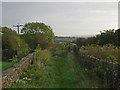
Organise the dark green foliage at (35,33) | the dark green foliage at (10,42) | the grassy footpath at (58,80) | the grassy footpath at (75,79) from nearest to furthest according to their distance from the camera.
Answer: the grassy footpath at (75,79), the grassy footpath at (58,80), the dark green foliage at (10,42), the dark green foliage at (35,33)

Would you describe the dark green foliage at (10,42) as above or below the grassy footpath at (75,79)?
above

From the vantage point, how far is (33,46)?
77.3 feet

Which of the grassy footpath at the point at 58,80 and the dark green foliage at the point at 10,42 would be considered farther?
the dark green foliage at the point at 10,42

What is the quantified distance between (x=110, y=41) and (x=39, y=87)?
14.9 meters

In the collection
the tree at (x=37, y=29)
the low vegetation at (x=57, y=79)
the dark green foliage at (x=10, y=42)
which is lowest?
the low vegetation at (x=57, y=79)

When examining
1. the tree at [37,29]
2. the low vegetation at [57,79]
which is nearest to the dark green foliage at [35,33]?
the tree at [37,29]

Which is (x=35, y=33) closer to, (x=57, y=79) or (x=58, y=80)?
(x=57, y=79)

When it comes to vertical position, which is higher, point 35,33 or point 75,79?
point 35,33

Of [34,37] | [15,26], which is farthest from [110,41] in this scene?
A: [15,26]

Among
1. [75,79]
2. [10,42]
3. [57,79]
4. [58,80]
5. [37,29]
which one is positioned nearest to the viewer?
[75,79]

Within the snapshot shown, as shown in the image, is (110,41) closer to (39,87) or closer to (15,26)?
(39,87)

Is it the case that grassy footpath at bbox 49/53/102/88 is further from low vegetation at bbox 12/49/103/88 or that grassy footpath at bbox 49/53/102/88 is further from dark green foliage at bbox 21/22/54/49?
dark green foliage at bbox 21/22/54/49

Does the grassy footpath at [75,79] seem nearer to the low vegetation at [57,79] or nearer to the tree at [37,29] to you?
the low vegetation at [57,79]

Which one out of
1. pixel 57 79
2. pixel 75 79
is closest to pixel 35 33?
pixel 57 79
